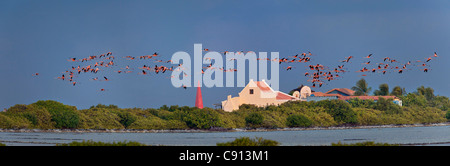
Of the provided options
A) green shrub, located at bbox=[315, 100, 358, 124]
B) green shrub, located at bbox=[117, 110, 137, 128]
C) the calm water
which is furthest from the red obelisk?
the calm water

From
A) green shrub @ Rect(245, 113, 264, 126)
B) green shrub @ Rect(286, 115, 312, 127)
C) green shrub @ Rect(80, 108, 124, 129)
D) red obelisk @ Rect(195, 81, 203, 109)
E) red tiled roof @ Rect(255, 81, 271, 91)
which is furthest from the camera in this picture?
red obelisk @ Rect(195, 81, 203, 109)

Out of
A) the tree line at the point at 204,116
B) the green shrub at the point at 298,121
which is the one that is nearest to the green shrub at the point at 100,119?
the tree line at the point at 204,116

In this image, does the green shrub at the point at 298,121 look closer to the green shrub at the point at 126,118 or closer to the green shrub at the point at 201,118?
the green shrub at the point at 201,118

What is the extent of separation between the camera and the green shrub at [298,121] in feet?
347

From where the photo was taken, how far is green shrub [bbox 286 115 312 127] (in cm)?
10588

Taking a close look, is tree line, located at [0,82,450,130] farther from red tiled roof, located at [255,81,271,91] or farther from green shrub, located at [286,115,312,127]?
red tiled roof, located at [255,81,271,91]

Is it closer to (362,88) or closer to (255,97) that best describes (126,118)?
(255,97)

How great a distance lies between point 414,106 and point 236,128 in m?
41.7

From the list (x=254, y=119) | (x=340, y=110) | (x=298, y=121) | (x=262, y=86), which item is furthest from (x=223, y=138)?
(x=340, y=110)

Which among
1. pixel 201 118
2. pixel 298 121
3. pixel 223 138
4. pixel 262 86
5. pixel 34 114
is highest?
pixel 262 86

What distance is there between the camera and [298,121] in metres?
107
